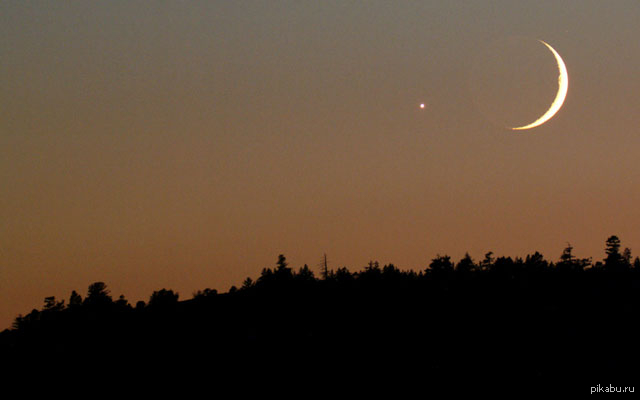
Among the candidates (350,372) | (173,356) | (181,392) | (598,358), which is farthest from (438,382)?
(173,356)

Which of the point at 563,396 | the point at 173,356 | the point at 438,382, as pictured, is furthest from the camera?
the point at 173,356

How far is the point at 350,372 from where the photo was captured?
162125 mm

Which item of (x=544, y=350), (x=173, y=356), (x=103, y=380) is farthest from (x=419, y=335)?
(x=103, y=380)

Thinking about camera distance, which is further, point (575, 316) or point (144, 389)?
point (575, 316)

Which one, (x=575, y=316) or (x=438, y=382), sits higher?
(x=575, y=316)

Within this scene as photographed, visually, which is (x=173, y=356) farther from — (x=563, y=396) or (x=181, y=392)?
(x=563, y=396)

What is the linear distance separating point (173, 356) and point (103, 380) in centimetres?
1421

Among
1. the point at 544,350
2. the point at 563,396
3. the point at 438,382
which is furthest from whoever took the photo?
the point at 544,350

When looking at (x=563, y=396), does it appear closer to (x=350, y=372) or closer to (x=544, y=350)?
(x=544, y=350)

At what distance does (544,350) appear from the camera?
166 meters

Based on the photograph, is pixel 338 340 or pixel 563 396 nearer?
pixel 563 396

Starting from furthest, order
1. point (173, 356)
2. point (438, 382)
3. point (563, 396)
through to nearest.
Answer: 1. point (173, 356)
2. point (438, 382)
3. point (563, 396)

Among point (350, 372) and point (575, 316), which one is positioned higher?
point (575, 316)

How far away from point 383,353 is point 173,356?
122ft
